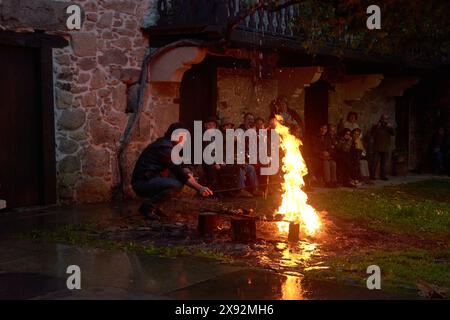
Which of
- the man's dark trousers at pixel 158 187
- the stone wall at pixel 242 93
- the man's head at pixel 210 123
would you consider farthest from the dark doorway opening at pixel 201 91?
the man's dark trousers at pixel 158 187

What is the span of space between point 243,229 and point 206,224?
0.60m

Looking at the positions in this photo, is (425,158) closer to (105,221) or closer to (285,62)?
(285,62)

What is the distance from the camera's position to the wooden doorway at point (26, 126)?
10.6 m

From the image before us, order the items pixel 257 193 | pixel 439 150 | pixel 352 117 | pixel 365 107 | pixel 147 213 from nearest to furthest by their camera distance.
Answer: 1. pixel 147 213
2. pixel 257 193
3. pixel 352 117
4. pixel 365 107
5. pixel 439 150

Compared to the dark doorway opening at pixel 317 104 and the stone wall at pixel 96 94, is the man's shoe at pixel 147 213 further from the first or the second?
the dark doorway opening at pixel 317 104

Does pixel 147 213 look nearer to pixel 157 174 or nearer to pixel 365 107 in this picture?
pixel 157 174

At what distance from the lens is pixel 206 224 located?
8.48 m

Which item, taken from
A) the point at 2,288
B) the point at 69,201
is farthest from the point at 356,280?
the point at 69,201

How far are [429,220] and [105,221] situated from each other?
4803 mm

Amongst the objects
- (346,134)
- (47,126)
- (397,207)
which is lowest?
(397,207)

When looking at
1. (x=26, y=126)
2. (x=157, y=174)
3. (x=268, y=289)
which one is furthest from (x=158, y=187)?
(x=268, y=289)

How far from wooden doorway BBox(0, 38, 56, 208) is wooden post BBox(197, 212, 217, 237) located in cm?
370

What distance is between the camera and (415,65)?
58.9 feet

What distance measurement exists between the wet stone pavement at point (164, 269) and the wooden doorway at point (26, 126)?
1603 millimetres
